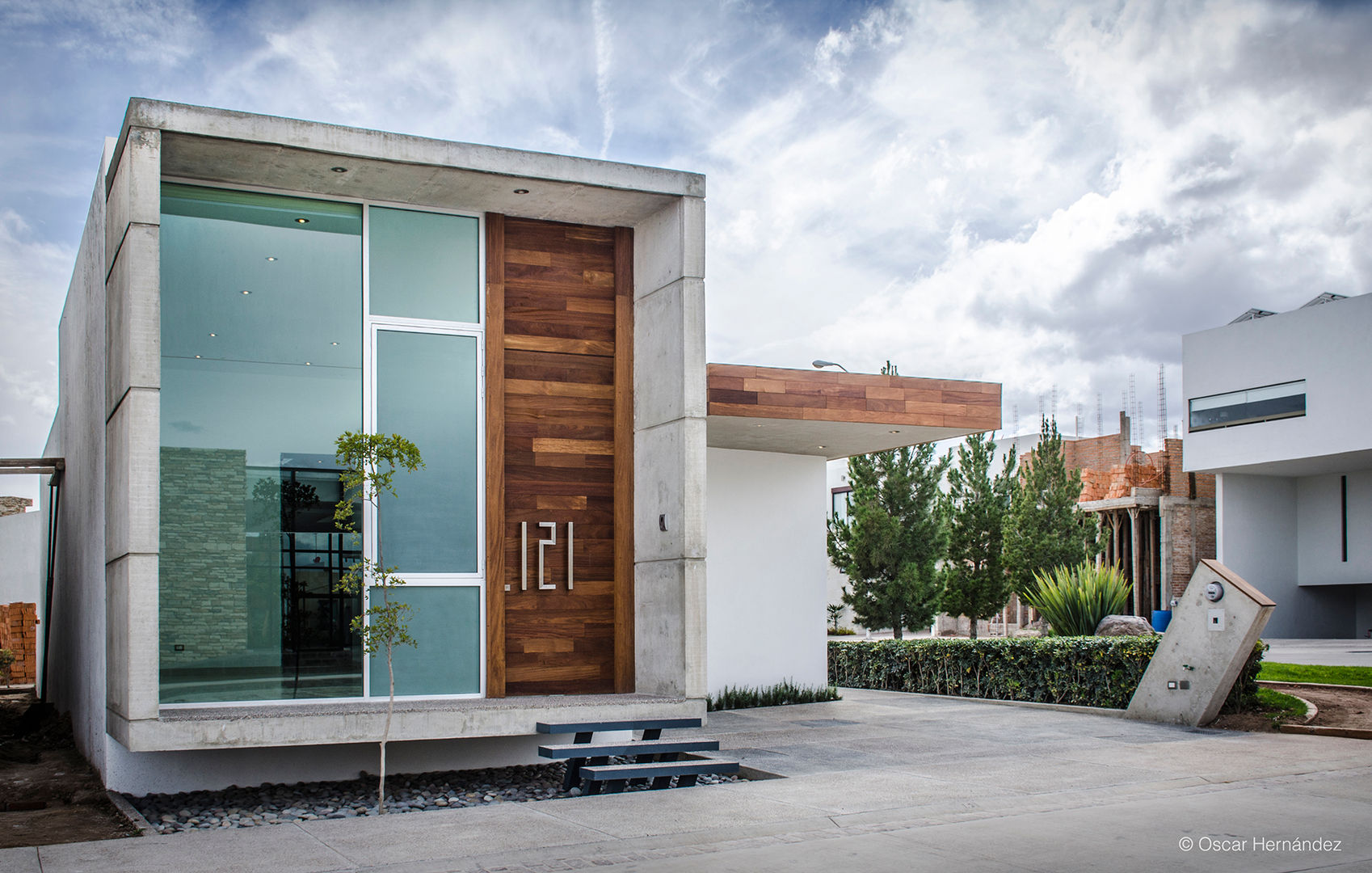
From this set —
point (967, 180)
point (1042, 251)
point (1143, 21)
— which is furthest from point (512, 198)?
point (1042, 251)

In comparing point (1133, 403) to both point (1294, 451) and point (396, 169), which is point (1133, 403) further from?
point (396, 169)

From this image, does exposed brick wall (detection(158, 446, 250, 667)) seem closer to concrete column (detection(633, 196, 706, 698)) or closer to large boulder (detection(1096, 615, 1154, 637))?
concrete column (detection(633, 196, 706, 698))

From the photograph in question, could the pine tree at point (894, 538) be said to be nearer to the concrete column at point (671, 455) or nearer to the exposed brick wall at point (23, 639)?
the concrete column at point (671, 455)

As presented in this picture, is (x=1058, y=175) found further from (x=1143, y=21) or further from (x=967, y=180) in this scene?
(x=1143, y=21)

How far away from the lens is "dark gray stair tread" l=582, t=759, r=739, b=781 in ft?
25.1

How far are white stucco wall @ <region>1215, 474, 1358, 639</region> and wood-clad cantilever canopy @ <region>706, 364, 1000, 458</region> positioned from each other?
75.9ft

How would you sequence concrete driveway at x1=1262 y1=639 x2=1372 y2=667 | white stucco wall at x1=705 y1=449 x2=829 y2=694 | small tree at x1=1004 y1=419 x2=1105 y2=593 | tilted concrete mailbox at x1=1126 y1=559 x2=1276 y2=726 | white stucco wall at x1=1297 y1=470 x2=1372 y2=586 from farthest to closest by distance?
white stucco wall at x1=1297 y1=470 x2=1372 y2=586 → small tree at x1=1004 y1=419 x2=1105 y2=593 → concrete driveway at x1=1262 y1=639 x2=1372 y2=667 → white stucco wall at x1=705 y1=449 x2=829 y2=694 → tilted concrete mailbox at x1=1126 y1=559 x2=1276 y2=726

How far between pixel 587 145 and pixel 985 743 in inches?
484

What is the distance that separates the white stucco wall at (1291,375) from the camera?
28234mm

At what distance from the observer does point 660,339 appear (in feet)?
30.7

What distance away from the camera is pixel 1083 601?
13859 mm

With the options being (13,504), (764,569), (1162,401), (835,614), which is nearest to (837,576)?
(835,614)

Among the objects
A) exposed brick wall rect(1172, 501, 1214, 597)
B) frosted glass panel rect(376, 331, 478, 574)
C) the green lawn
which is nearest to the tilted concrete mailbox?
the green lawn

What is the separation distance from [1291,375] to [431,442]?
90.4 feet
